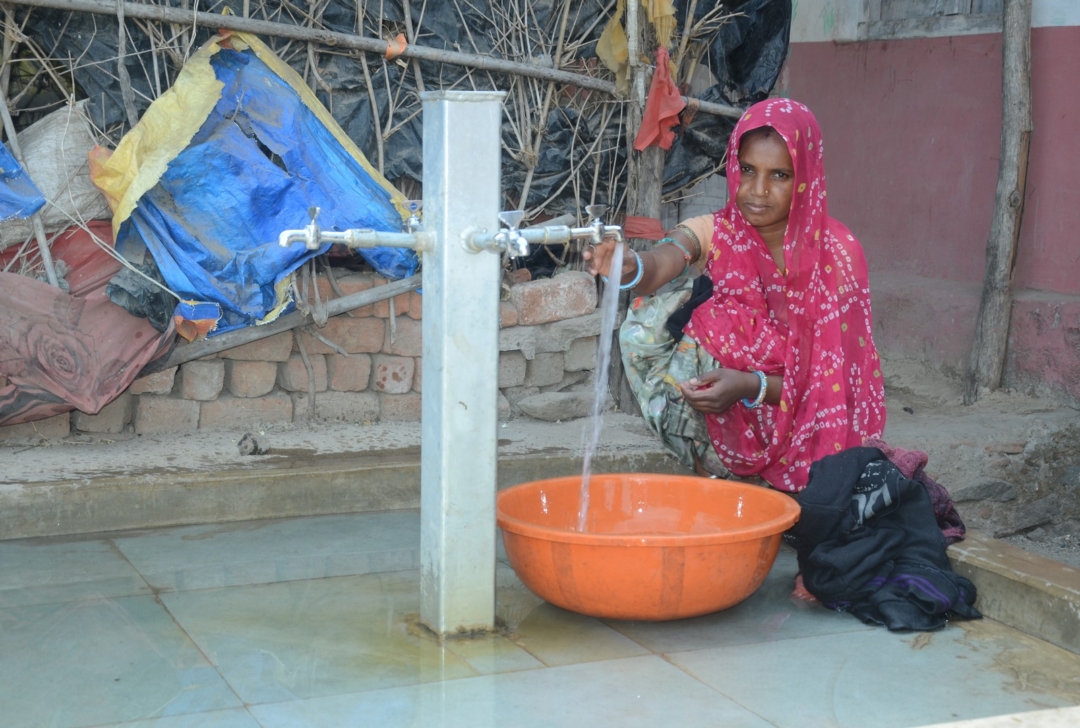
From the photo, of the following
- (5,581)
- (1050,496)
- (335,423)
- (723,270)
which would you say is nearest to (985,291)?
(1050,496)

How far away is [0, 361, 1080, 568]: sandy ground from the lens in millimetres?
3773

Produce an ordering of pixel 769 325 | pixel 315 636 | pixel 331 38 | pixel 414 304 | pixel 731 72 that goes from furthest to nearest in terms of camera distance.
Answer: pixel 731 72 < pixel 414 304 < pixel 331 38 < pixel 769 325 < pixel 315 636

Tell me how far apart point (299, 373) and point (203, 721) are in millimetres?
2313

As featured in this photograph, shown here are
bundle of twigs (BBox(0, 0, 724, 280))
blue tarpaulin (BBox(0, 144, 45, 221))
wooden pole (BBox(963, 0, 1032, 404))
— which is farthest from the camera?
wooden pole (BBox(963, 0, 1032, 404))

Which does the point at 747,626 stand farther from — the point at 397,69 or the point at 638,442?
the point at 397,69

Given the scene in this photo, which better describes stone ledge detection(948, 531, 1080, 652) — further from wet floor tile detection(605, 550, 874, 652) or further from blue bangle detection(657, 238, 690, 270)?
blue bangle detection(657, 238, 690, 270)

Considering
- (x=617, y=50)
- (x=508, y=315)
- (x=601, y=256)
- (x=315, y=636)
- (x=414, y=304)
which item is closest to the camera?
(x=315, y=636)

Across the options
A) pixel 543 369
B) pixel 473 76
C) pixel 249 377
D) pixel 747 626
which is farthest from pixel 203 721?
pixel 473 76

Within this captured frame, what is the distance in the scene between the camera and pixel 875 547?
2844 millimetres

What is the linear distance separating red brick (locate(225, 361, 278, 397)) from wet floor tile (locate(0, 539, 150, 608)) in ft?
3.43

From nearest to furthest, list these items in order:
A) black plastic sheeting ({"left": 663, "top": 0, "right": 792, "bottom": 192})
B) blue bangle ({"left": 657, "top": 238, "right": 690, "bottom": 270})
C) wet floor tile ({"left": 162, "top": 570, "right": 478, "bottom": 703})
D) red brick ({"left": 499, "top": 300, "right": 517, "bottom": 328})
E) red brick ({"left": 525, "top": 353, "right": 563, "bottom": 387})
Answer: wet floor tile ({"left": 162, "top": 570, "right": 478, "bottom": 703}) → blue bangle ({"left": 657, "top": 238, "right": 690, "bottom": 270}) → red brick ({"left": 499, "top": 300, "right": 517, "bottom": 328}) → red brick ({"left": 525, "top": 353, "right": 563, "bottom": 387}) → black plastic sheeting ({"left": 663, "top": 0, "right": 792, "bottom": 192})

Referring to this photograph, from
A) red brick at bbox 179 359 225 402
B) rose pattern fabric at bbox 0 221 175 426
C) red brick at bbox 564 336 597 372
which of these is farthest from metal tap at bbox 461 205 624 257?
red brick at bbox 564 336 597 372

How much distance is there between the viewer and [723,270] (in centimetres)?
363

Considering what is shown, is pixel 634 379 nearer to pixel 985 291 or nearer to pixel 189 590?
pixel 189 590
